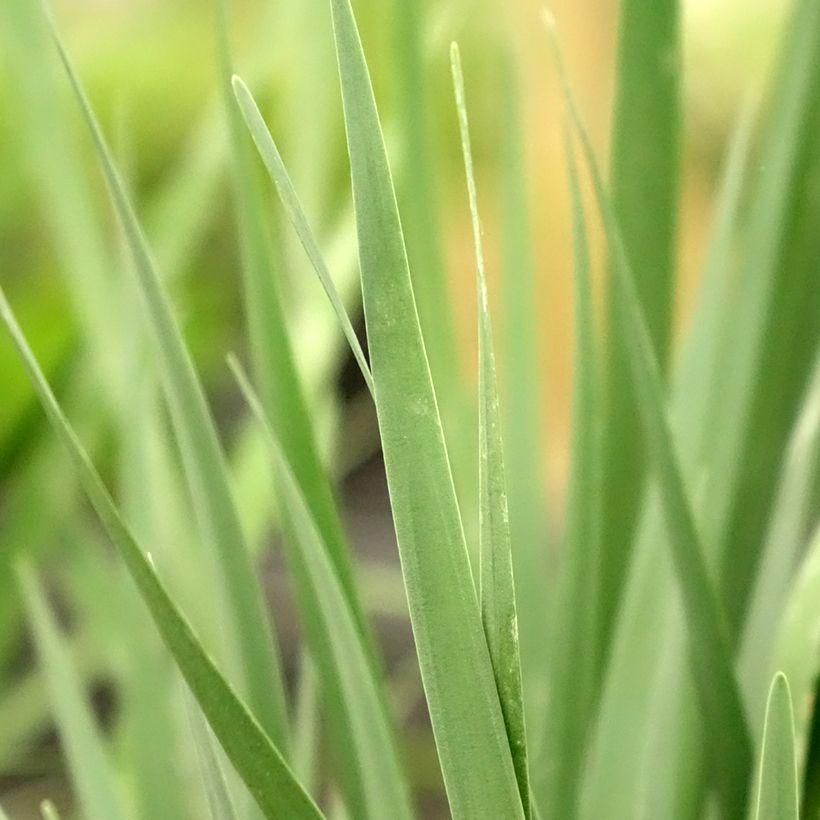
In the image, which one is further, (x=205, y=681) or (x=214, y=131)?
(x=214, y=131)

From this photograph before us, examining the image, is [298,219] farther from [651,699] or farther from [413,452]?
[651,699]

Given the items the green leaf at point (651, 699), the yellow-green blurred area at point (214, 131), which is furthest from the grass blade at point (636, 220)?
the yellow-green blurred area at point (214, 131)

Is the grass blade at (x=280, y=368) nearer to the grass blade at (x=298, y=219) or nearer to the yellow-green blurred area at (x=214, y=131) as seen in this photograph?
the grass blade at (x=298, y=219)

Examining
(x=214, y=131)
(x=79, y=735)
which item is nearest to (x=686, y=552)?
(x=79, y=735)

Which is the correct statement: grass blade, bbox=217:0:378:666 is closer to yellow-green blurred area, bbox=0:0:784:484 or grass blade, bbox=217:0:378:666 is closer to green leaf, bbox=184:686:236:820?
green leaf, bbox=184:686:236:820

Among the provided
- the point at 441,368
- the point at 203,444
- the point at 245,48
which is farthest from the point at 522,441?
the point at 245,48

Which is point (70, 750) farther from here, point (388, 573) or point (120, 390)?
point (388, 573)
